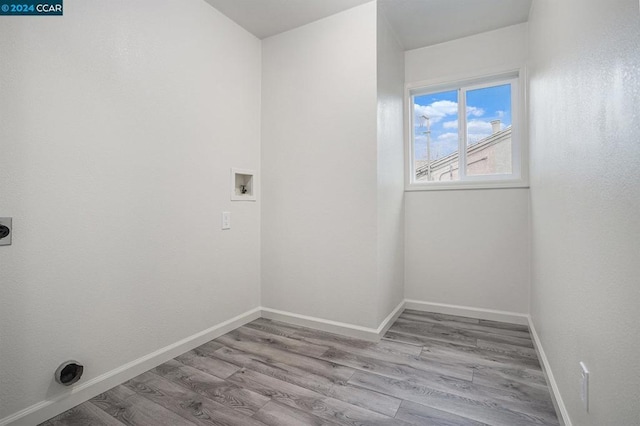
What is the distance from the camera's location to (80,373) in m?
1.50

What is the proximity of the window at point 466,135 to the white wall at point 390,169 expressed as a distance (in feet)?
0.76

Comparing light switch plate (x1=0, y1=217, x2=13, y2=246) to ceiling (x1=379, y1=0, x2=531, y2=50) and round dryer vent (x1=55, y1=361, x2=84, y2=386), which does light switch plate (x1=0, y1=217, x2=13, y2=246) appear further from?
ceiling (x1=379, y1=0, x2=531, y2=50)

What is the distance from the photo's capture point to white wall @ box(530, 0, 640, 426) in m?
0.77

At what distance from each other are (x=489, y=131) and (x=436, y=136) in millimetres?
459

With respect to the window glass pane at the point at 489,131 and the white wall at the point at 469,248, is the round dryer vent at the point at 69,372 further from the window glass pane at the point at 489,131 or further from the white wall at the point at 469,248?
the window glass pane at the point at 489,131

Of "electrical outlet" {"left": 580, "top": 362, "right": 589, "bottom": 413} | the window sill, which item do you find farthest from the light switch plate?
the window sill

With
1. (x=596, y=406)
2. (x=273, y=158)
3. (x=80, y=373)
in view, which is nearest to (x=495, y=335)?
(x=596, y=406)

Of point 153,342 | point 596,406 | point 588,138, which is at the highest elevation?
point 588,138

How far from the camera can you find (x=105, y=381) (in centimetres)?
162

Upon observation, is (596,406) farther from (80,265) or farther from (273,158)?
(273,158)

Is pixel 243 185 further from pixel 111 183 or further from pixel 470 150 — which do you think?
pixel 470 150

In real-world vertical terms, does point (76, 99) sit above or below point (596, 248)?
above

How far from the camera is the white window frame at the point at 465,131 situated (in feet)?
8.45

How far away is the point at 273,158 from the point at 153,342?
5.51 feet
